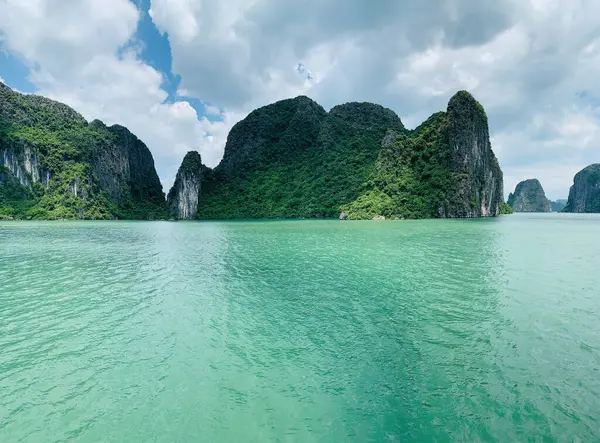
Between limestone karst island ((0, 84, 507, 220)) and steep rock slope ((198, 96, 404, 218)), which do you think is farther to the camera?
steep rock slope ((198, 96, 404, 218))

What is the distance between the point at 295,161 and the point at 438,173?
230 ft

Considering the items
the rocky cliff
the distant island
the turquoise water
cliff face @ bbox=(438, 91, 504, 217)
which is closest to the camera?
the turquoise water

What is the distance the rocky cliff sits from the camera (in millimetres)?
123000

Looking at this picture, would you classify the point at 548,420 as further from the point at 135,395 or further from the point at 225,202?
the point at 225,202

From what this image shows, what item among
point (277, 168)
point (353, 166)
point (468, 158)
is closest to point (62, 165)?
point (277, 168)

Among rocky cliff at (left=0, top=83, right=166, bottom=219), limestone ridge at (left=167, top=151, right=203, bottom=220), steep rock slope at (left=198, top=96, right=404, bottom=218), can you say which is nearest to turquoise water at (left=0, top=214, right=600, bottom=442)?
steep rock slope at (left=198, top=96, right=404, bottom=218)

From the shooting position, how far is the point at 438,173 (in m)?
93.0

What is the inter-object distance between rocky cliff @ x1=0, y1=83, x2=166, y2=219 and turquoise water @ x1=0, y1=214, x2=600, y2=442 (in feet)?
426

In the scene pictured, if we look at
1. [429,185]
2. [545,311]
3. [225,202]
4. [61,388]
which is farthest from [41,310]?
[225,202]

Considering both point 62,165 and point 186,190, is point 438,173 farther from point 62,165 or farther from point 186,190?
point 62,165

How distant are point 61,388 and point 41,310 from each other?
22.2 feet

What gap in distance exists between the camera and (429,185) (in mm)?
92750

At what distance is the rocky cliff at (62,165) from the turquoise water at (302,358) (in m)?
130

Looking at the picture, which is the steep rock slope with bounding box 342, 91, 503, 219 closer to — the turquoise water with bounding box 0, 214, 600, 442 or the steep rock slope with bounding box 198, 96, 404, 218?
the steep rock slope with bounding box 198, 96, 404, 218
